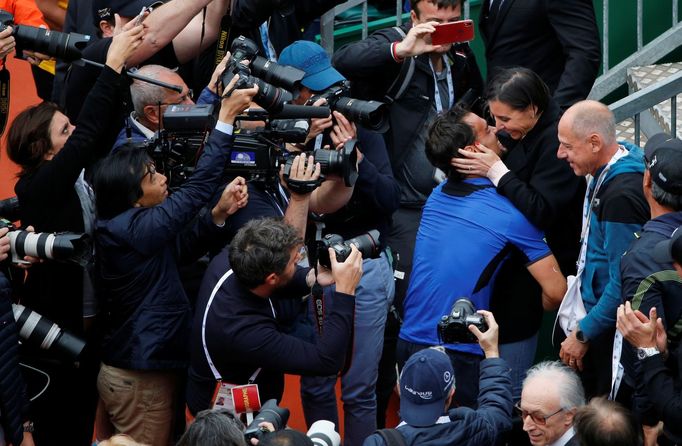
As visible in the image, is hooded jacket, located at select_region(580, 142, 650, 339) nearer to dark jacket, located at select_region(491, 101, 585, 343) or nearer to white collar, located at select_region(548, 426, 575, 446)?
dark jacket, located at select_region(491, 101, 585, 343)

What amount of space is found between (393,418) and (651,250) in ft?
7.22

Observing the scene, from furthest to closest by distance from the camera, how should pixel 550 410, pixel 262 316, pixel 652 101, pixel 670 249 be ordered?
1. pixel 652 101
2. pixel 262 316
3. pixel 550 410
4. pixel 670 249

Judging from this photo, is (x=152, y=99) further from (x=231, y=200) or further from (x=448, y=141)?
(x=448, y=141)

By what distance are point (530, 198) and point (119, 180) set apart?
6.07ft

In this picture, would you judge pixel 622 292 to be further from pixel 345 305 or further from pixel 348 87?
pixel 348 87

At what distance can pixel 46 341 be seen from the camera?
5391 mm

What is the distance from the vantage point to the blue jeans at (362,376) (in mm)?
5887

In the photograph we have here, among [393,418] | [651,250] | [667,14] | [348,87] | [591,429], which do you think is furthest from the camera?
[667,14]

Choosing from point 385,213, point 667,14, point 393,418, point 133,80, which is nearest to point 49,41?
point 133,80

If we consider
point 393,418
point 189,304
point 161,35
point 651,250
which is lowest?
point 393,418

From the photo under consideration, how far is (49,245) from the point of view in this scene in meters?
5.31

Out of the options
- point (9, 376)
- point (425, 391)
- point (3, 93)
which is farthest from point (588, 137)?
point (3, 93)

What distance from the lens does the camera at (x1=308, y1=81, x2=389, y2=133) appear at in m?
5.68

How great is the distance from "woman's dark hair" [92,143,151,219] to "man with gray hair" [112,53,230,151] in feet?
1.23
